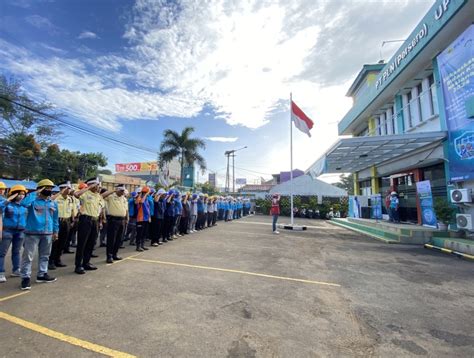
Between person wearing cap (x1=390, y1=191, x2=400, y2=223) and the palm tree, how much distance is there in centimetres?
1587

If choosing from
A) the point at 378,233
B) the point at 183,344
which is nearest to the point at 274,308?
the point at 183,344

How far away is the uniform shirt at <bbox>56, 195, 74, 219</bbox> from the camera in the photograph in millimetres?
6219

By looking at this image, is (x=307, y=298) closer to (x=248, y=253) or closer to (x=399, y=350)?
(x=399, y=350)

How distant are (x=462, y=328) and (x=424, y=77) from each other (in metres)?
12.6

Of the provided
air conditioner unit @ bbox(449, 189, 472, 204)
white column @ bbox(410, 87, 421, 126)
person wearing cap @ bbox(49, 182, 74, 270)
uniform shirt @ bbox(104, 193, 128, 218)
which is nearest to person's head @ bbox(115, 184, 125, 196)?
uniform shirt @ bbox(104, 193, 128, 218)

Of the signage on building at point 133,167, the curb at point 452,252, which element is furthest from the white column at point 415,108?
the signage on building at point 133,167

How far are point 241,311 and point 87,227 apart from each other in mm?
3757

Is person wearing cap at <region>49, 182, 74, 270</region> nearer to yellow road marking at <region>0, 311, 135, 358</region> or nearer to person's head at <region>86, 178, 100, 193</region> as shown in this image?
person's head at <region>86, 178, 100, 193</region>

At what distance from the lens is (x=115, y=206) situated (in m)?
5.96

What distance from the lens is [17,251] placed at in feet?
16.0

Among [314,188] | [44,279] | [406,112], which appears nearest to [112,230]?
[44,279]

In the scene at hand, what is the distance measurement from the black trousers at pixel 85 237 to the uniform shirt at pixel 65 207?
1477 mm

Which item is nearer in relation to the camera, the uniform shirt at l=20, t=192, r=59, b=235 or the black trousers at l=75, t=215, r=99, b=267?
the uniform shirt at l=20, t=192, r=59, b=235

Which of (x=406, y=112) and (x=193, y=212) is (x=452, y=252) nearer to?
(x=406, y=112)
